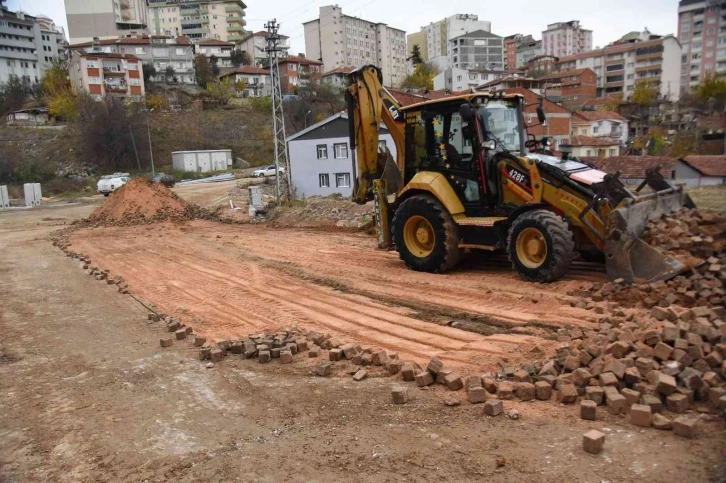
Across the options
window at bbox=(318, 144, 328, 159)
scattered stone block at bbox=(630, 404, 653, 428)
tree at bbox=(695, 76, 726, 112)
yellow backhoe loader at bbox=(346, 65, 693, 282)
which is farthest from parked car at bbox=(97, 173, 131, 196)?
tree at bbox=(695, 76, 726, 112)

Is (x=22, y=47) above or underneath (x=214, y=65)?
above

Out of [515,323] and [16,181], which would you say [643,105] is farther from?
[515,323]

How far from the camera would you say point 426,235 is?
33.3 feet

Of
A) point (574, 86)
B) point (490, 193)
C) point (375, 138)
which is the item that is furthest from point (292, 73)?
point (490, 193)

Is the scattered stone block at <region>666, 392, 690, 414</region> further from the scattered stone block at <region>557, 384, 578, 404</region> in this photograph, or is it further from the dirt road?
the dirt road

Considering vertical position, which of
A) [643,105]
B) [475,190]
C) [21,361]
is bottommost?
[21,361]

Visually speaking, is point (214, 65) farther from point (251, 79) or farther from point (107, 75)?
point (107, 75)

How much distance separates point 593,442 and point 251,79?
90.6 m

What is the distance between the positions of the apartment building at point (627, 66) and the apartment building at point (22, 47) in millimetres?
86797

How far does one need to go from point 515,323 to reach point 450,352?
1235 millimetres

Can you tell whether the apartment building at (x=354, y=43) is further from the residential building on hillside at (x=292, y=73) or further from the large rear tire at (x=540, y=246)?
the large rear tire at (x=540, y=246)

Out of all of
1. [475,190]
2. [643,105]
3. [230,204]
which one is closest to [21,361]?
[475,190]

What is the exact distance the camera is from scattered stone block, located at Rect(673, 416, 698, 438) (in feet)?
13.0

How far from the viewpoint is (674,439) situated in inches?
157
